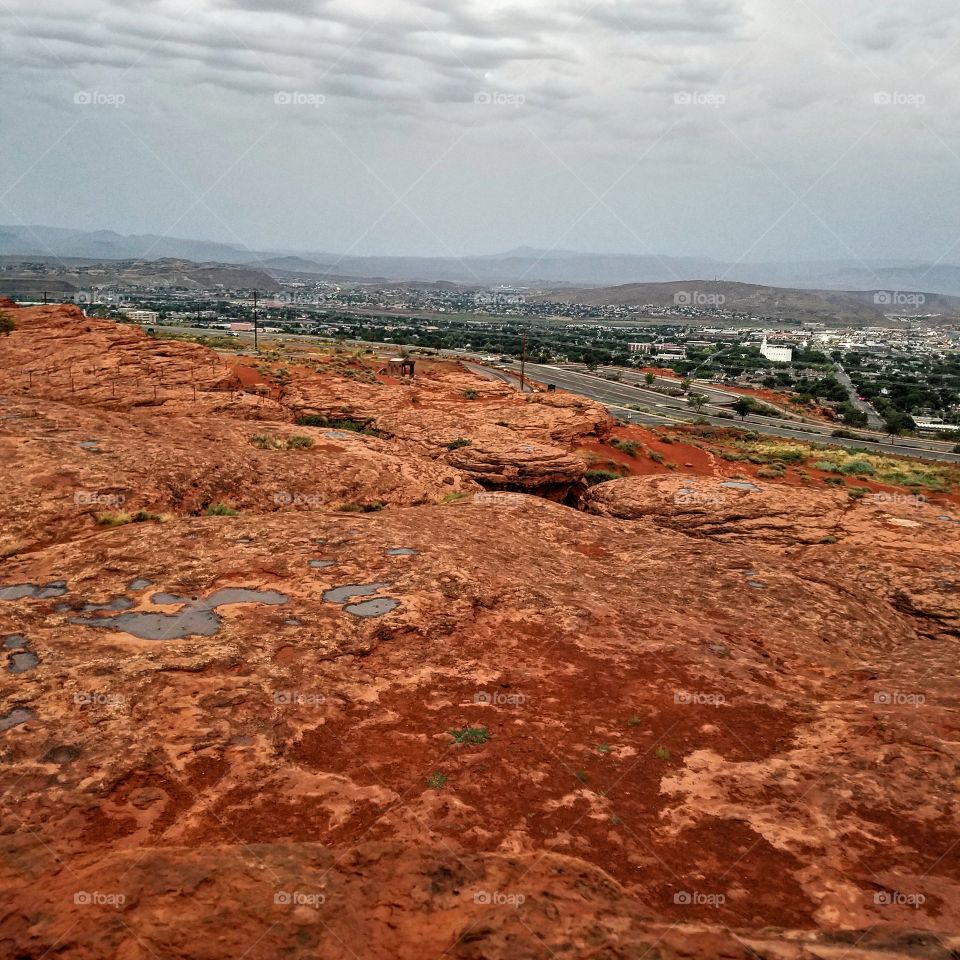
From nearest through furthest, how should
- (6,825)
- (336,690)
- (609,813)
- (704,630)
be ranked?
(6,825) → (609,813) → (336,690) → (704,630)

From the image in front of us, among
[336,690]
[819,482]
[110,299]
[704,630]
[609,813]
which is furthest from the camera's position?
[110,299]

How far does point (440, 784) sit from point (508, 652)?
3.27 m

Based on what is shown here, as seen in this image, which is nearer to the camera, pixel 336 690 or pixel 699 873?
pixel 699 873

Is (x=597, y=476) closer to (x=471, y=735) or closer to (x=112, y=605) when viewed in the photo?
(x=112, y=605)

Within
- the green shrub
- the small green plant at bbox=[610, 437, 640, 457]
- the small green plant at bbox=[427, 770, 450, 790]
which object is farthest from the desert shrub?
the green shrub

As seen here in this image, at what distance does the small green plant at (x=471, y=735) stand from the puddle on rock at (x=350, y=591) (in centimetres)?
363

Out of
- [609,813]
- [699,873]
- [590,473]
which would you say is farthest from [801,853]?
[590,473]

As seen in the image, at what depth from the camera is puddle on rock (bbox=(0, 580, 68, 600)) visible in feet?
33.8

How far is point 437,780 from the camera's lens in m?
7.16

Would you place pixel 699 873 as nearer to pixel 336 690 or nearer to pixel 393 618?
pixel 336 690

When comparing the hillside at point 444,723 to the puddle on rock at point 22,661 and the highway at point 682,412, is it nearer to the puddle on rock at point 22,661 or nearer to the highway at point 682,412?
the puddle on rock at point 22,661

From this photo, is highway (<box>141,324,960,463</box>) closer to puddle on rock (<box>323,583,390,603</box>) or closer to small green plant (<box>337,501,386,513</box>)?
small green plant (<box>337,501,386,513</box>)

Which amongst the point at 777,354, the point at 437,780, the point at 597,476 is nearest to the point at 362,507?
the point at 437,780

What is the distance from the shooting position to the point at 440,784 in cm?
710
